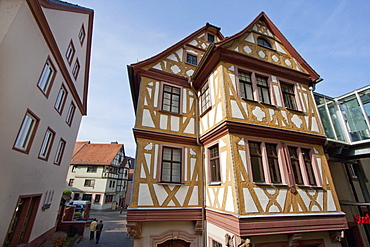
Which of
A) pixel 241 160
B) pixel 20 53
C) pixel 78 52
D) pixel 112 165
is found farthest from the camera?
pixel 112 165

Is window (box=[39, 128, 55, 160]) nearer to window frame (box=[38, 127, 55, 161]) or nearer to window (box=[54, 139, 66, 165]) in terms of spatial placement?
window frame (box=[38, 127, 55, 161])

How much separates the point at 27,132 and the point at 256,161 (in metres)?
10.5

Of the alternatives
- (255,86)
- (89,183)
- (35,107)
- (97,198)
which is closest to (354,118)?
(255,86)

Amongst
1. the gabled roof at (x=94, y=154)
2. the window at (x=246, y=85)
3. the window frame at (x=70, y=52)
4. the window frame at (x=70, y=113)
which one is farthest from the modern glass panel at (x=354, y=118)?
the gabled roof at (x=94, y=154)

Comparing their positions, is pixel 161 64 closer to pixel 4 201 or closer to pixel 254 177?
pixel 254 177

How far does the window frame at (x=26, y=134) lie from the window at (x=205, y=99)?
803 centimetres

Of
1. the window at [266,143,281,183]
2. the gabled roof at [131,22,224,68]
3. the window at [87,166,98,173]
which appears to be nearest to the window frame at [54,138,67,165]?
the gabled roof at [131,22,224,68]

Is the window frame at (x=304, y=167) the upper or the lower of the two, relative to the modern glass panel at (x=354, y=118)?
lower

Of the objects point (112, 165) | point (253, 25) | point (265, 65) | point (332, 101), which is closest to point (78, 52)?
point (253, 25)

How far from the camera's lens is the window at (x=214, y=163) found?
22.5ft

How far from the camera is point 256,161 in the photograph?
637 centimetres

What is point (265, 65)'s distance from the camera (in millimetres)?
8078

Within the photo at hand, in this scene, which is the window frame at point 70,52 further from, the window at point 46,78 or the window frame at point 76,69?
the window at point 46,78

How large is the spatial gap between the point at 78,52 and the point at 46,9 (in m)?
5.49
